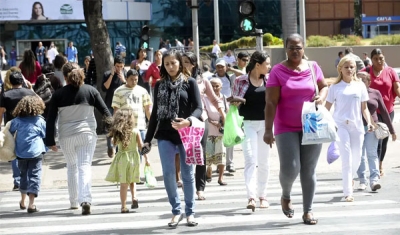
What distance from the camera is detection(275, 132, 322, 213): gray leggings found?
28.6ft

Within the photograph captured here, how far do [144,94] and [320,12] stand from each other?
4904 centimetres

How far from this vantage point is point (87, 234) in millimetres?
9117

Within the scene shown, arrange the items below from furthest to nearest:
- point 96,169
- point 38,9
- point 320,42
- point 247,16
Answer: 1. point 38,9
2. point 320,42
3. point 247,16
4. point 96,169

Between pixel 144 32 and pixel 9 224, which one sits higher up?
pixel 144 32

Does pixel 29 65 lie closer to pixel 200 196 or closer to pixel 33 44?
pixel 200 196

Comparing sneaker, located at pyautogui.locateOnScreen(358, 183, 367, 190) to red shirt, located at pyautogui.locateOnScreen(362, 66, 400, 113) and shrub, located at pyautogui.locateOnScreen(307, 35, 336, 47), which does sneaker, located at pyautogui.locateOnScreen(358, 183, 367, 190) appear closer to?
red shirt, located at pyautogui.locateOnScreen(362, 66, 400, 113)

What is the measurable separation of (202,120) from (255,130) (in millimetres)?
930

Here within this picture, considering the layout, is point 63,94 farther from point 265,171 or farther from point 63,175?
point 63,175

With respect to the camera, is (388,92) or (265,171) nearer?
(265,171)

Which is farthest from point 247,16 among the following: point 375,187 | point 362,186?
point 375,187

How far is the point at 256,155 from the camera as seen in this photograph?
1034cm

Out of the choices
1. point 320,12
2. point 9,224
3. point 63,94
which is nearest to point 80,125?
point 63,94

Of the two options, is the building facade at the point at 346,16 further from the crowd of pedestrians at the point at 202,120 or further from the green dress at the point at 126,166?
the green dress at the point at 126,166

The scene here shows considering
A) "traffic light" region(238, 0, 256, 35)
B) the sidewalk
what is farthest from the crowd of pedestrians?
"traffic light" region(238, 0, 256, 35)
